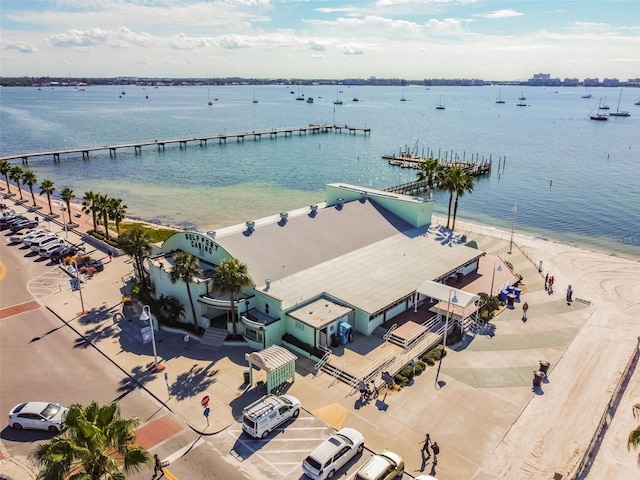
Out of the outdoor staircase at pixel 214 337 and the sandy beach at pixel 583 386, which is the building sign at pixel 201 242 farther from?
the sandy beach at pixel 583 386

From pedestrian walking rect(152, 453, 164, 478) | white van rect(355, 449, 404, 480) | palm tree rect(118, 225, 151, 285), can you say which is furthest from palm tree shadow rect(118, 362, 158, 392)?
white van rect(355, 449, 404, 480)

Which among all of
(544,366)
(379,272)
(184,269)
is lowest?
(544,366)

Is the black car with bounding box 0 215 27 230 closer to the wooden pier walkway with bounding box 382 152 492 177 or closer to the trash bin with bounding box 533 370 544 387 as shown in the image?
the trash bin with bounding box 533 370 544 387

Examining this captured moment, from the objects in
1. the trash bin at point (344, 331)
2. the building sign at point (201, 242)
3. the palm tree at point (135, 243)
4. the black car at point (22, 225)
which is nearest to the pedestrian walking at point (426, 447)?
the trash bin at point (344, 331)

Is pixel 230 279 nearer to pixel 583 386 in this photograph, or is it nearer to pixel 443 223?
pixel 583 386

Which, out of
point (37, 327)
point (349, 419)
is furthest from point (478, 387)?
point (37, 327)

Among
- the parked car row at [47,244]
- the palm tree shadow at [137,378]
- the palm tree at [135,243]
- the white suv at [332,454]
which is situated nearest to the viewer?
the white suv at [332,454]

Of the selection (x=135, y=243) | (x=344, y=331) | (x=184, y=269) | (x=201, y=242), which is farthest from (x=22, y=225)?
(x=344, y=331)
